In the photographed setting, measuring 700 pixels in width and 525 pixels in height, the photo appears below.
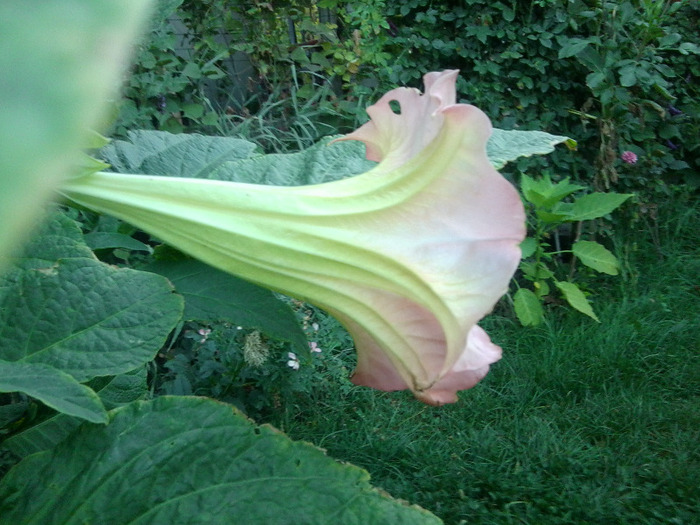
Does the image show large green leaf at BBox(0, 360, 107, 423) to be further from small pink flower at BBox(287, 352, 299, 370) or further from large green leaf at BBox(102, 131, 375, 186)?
small pink flower at BBox(287, 352, 299, 370)

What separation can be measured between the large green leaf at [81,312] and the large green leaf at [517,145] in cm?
31

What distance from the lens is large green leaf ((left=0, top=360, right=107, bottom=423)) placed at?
44 cm

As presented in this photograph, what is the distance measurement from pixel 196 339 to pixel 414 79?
144cm

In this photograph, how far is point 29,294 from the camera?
1.88 ft

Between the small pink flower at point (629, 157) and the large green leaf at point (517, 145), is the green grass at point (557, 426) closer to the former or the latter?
the small pink flower at point (629, 157)

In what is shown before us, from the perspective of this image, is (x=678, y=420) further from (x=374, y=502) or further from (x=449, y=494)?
(x=374, y=502)

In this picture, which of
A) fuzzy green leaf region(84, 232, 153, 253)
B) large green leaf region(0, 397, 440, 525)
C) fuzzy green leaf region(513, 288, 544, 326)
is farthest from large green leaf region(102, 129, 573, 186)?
fuzzy green leaf region(513, 288, 544, 326)

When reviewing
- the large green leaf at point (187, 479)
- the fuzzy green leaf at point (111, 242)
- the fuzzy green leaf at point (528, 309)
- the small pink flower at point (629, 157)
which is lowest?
the fuzzy green leaf at point (528, 309)

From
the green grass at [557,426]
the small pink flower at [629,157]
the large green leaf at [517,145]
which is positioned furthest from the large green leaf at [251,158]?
the small pink flower at [629,157]

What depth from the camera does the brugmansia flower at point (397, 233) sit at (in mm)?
418

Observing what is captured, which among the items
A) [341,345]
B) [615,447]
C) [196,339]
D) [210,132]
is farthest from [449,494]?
[210,132]

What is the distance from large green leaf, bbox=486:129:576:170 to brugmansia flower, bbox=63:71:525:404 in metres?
0.18

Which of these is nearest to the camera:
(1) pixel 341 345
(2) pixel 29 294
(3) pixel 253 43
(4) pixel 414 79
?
(2) pixel 29 294

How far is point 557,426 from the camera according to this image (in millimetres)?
2094
